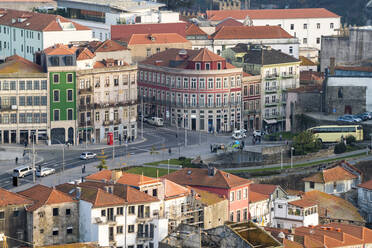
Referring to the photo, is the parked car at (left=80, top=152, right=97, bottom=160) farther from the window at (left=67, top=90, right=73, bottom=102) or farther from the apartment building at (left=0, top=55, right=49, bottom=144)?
the window at (left=67, top=90, right=73, bottom=102)

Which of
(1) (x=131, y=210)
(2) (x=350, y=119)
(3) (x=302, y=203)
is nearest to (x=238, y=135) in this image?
(2) (x=350, y=119)

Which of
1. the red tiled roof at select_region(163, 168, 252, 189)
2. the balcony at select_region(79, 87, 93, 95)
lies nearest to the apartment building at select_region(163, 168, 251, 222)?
the red tiled roof at select_region(163, 168, 252, 189)

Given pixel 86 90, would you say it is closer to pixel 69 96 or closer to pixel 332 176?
pixel 69 96

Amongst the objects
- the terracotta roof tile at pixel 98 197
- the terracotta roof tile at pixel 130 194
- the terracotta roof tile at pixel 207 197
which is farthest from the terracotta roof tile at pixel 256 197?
the terracotta roof tile at pixel 98 197

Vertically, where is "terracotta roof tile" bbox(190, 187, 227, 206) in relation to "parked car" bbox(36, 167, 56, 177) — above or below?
above

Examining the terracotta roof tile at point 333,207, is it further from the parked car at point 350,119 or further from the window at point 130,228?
the parked car at point 350,119


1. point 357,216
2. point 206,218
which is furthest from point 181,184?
point 357,216
